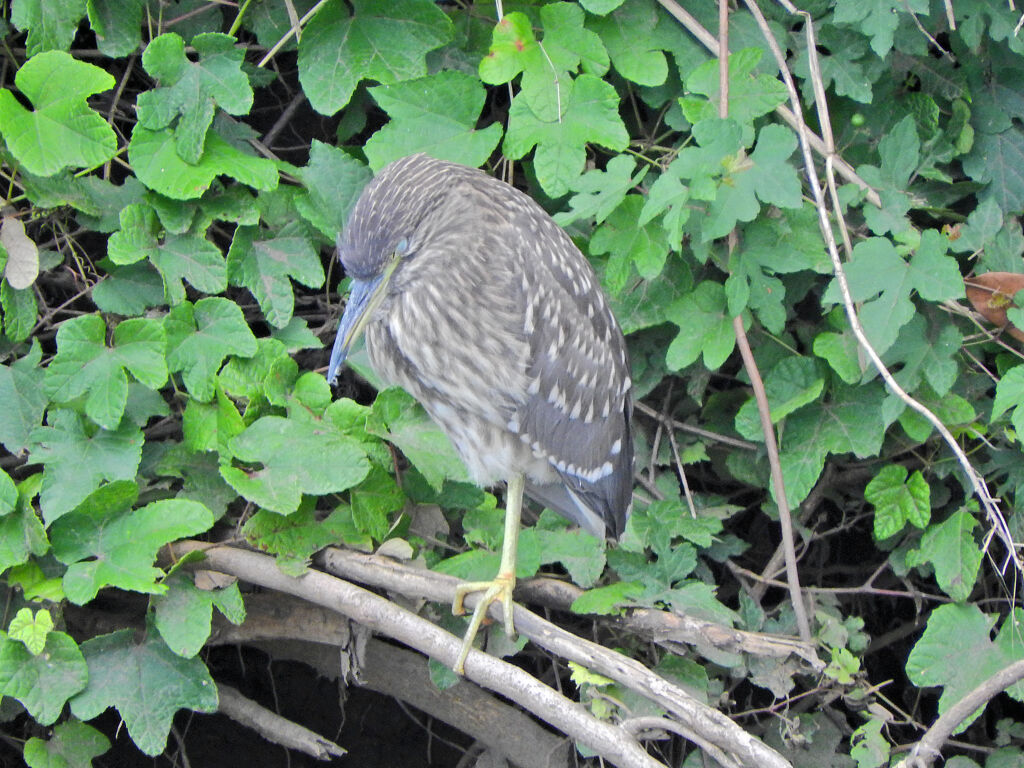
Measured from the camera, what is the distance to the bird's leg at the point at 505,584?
1761 mm

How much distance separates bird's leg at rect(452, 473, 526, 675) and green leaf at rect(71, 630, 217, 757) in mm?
465

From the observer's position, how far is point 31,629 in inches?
67.6

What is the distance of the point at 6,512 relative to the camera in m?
1.77

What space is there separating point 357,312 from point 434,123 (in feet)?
1.59

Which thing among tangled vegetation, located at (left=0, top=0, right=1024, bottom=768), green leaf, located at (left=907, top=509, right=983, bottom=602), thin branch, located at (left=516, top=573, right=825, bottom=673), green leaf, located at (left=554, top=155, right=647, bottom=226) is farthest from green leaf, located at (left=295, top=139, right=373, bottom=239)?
green leaf, located at (left=907, top=509, right=983, bottom=602)

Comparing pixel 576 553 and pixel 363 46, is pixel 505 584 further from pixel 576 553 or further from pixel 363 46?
pixel 363 46

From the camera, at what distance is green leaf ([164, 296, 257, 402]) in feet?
6.20

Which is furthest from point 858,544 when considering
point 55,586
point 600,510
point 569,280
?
point 55,586

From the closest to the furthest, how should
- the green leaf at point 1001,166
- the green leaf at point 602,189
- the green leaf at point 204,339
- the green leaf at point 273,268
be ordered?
the green leaf at point 602,189 < the green leaf at point 204,339 < the green leaf at point 273,268 < the green leaf at point 1001,166

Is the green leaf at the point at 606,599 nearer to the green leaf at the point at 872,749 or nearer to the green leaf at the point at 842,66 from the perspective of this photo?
the green leaf at the point at 872,749

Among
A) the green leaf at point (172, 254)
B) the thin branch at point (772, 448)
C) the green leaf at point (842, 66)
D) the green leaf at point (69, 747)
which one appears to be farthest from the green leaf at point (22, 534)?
the green leaf at point (842, 66)

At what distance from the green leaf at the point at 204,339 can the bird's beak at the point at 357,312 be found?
0.26m

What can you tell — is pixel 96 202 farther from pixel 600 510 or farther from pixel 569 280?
pixel 600 510

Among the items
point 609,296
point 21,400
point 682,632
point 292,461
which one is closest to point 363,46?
point 609,296
